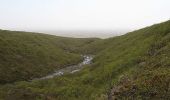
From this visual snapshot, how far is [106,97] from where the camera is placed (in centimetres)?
2453

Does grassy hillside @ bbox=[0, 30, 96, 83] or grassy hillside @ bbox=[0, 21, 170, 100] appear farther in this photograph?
grassy hillside @ bbox=[0, 30, 96, 83]

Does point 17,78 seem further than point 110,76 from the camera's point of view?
Yes

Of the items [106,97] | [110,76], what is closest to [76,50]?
[110,76]

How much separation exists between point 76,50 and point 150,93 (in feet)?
255

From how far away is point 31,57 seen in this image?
2761 inches

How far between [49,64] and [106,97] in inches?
1811

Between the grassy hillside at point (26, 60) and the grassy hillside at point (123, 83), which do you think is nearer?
the grassy hillside at point (123, 83)

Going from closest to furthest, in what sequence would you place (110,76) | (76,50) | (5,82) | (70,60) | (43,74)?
(110,76), (5,82), (43,74), (70,60), (76,50)

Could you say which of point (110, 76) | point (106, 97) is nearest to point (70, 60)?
point (110, 76)

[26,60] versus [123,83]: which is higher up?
[123,83]

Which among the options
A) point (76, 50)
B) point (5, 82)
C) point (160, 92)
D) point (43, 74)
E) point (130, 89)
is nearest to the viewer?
point (160, 92)

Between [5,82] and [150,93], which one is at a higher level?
[150,93]

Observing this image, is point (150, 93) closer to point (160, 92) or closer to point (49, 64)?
point (160, 92)

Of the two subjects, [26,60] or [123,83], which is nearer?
[123,83]
